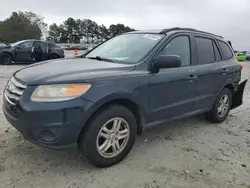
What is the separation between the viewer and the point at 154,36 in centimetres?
391

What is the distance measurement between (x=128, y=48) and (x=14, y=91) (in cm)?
166

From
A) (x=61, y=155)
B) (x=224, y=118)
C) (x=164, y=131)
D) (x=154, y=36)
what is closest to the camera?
(x=61, y=155)

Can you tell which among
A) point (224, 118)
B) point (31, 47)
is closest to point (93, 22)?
point (31, 47)

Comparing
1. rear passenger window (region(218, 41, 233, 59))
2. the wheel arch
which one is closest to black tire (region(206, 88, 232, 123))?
rear passenger window (region(218, 41, 233, 59))

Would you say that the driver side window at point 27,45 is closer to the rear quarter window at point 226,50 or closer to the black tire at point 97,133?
the rear quarter window at point 226,50

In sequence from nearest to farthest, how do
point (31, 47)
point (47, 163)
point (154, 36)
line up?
point (47, 163) → point (154, 36) → point (31, 47)

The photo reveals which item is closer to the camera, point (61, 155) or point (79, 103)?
point (79, 103)

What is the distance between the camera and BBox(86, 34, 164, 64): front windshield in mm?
3632

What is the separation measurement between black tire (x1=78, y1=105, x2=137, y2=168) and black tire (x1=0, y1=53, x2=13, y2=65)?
42.0 feet

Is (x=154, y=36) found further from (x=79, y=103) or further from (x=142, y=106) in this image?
(x=79, y=103)

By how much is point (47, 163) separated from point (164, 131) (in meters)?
2.01

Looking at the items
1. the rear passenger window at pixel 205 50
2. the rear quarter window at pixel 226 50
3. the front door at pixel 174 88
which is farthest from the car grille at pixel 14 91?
the rear quarter window at pixel 226 50

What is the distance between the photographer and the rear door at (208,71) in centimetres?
428

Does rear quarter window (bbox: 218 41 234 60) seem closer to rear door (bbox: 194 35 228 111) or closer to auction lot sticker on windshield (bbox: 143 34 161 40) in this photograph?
rear door (bbox: 194 35 228 111)
